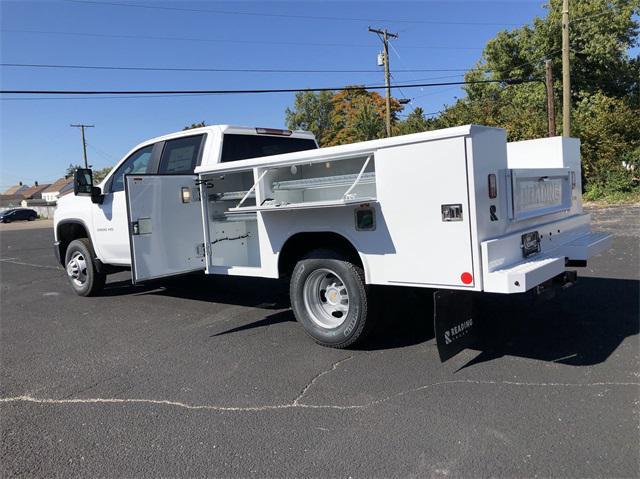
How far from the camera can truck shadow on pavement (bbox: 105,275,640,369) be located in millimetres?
4535

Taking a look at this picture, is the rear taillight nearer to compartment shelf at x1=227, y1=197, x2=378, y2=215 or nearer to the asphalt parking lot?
compartment shelf at x1=227, y1=197, x2=378, y2=215

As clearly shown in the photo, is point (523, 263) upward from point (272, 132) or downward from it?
downward

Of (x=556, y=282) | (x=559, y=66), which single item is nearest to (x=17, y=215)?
(x=559, y=66)

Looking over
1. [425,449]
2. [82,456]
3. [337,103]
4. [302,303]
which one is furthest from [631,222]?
[337,103]

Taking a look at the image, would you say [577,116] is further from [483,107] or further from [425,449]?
[425,449]

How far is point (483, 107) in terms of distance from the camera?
A: 30.6 m

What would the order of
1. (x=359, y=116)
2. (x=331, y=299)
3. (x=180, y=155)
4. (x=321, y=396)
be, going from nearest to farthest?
(x=321, y=396) < (x=331, y=299) < (x=180, y=155) < (x=359, y=116)

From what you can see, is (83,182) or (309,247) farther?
(83,182)

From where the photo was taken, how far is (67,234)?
321 inches

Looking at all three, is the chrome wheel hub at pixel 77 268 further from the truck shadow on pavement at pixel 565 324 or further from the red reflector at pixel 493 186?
the red reflector at pixel 493 186

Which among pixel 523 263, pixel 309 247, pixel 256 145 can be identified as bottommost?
pixel 523 263

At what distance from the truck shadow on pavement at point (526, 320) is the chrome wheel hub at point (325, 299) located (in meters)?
0.35

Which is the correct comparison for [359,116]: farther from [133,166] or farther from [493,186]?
[493,186]

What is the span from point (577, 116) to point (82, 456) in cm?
2826
